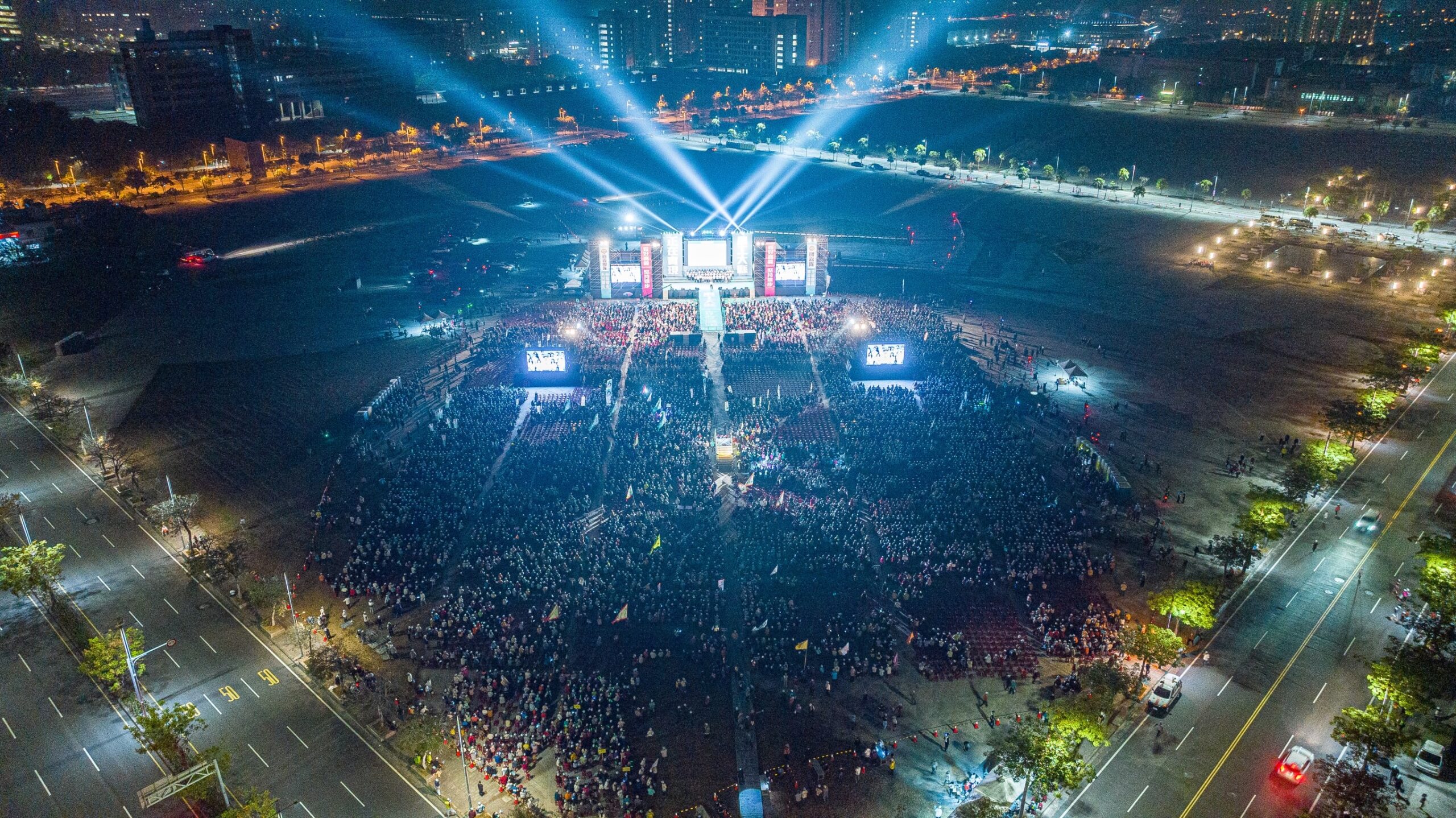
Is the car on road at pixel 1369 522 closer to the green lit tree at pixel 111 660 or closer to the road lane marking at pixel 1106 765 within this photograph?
the road lane marking at pixel 1106 765

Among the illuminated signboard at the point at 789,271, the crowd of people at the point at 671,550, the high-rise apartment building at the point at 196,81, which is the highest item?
the high-rise apartment building at the point at 196,81

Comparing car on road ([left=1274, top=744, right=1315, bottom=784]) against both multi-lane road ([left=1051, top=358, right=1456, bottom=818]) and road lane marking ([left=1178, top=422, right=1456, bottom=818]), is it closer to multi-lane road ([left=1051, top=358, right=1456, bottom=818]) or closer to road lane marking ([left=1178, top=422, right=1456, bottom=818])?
multi-lane road ([left=1051, top=358, right=1456, bottom=818])

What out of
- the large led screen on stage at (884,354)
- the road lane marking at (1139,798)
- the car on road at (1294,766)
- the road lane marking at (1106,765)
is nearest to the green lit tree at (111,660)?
the road lane marking at (1106,765)

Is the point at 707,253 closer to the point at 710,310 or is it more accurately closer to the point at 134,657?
the point at 710,310

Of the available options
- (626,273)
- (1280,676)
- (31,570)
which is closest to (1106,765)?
(1280,676)

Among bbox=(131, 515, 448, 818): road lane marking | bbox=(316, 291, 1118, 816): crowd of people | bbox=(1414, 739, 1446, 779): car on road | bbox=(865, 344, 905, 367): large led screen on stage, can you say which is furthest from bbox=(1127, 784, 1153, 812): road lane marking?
bbox=(865, 344, 905, 367): large led screen on stage
